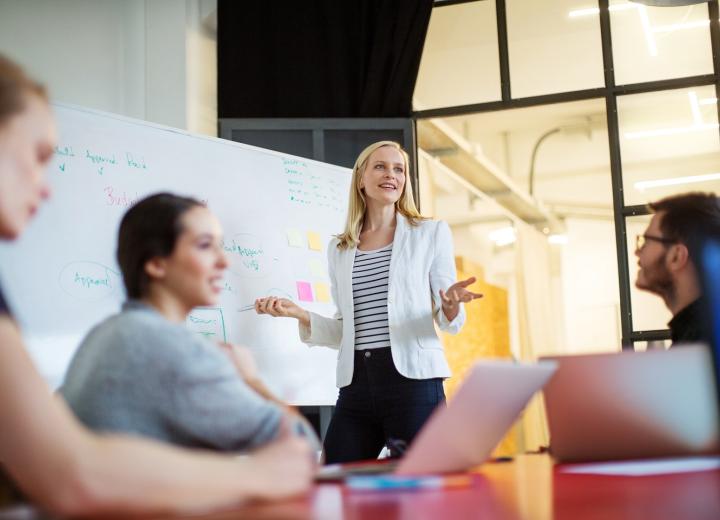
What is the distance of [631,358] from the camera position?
1.25 meters

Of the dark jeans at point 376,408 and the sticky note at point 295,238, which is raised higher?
the sticky note at point 295,238

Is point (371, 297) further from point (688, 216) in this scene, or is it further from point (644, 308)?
point (644, 308)

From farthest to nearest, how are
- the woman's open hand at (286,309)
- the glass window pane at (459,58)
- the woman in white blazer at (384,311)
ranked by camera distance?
the glass window pane at (459,58) < the woman's open hand at (286,309) < the woman in white blazer at (384,311)

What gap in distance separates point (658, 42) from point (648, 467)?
3.43m

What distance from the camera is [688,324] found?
155cm

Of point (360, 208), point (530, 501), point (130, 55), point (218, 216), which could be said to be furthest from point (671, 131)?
point (530, 501)

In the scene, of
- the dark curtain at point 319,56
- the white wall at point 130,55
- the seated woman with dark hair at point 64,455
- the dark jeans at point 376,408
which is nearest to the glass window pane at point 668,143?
the dark curtain at point 319,56

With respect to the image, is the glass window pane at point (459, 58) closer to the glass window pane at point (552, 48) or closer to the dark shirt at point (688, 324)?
the glass window pane at point (552, 48)

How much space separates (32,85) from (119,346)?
335 millimetres

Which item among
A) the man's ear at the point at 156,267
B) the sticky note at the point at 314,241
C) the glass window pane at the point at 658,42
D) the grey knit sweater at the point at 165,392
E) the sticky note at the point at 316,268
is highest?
the glass window pane at the point at 658,42

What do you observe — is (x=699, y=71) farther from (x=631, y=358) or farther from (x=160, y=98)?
(x=631, y=358)

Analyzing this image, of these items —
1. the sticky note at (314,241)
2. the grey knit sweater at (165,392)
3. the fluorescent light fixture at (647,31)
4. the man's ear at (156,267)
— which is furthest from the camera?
the fluorescent light fixture at (647,31)

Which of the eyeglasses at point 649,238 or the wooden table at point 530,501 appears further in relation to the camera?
the eyeglasses at point 649,238

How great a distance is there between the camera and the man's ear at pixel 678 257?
1.57 metres
